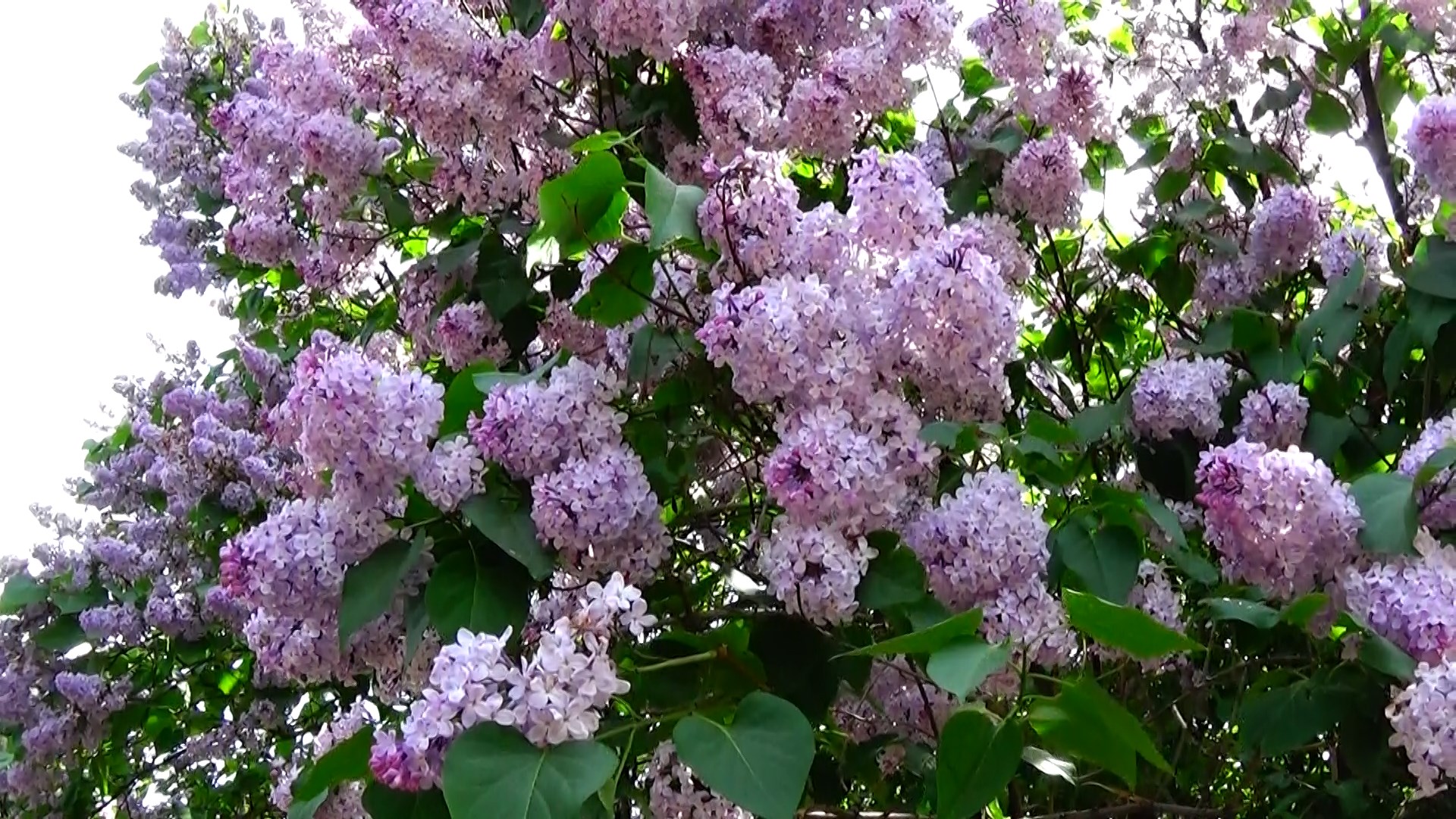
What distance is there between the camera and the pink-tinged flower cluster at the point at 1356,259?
6.14 ft

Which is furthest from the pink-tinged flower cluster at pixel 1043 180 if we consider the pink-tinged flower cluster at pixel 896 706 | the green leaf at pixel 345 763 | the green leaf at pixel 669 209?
the green leaf at pixel 345 763

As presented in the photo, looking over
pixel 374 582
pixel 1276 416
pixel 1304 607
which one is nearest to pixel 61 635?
pixel 374 582

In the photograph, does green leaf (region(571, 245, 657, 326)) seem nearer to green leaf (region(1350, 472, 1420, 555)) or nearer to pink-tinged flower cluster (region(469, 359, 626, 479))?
pink-tinged flower cluster (region(469, 359, 626, 479))

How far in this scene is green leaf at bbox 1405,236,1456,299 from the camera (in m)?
1.60

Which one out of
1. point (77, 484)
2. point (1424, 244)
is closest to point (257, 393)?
point (77, 484)

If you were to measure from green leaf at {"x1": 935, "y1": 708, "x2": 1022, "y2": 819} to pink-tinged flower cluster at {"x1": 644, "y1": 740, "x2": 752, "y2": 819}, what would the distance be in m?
0.30

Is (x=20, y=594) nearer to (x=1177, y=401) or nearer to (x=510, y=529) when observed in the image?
(x=510, y=529)

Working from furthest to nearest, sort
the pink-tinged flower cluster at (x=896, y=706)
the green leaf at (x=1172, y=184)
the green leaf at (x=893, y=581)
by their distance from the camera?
the green leaf at (x=1172, y=184), the pink-tinged flower cluster at (x=896, y=706), the green leaf at (x=893, y=581)

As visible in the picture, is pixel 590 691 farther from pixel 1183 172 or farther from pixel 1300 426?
pixel 1183 172

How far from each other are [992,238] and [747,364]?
60 cm

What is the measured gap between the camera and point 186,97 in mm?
3271

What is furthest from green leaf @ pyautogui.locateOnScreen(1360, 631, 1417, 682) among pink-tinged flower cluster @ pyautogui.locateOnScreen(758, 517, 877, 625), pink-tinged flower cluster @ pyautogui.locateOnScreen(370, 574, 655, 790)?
pink-tinged flower cluster @ pyautogui.locateOnScreen(370, 574, 655, 790)

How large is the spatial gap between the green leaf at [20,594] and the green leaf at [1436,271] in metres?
3.05

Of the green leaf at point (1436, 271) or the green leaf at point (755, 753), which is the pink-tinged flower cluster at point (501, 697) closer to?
the green leaf at point (755, 753)
